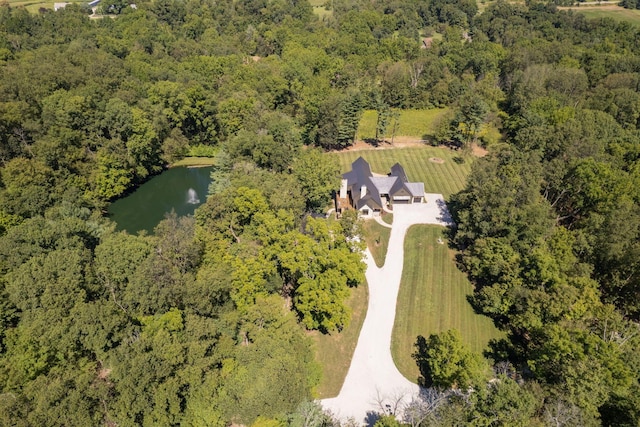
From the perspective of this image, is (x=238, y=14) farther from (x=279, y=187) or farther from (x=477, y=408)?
(x=477, y=408)

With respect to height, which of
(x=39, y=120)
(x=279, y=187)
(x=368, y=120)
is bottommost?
(x=368, y=120)

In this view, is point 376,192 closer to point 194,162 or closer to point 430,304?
point 430,304

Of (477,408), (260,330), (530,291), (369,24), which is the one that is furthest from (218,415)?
(369,24)

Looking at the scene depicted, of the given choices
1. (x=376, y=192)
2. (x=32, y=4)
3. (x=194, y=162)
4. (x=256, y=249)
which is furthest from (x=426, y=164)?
(x=32, y=4)

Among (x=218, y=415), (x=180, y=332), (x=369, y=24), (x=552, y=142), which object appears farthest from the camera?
(x=369, y=24)

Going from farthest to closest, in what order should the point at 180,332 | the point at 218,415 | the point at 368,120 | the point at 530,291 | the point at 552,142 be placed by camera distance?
the point at 368,120 → the point at 552,142 → the point at 530,291 → the point at 180,332 → the point at 218,415
